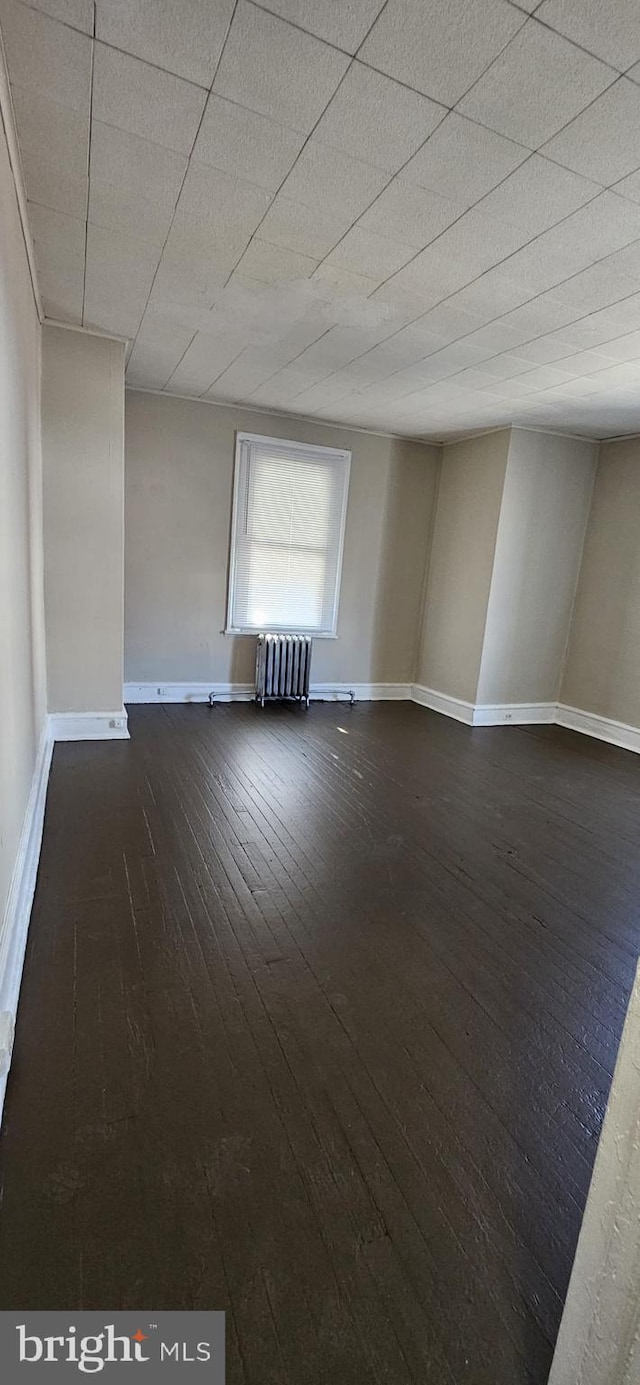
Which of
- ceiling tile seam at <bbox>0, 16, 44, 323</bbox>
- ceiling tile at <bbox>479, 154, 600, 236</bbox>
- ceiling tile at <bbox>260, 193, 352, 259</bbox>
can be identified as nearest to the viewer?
ceiling tile seam at <bbox>0, 16, 44, 323</bbox>

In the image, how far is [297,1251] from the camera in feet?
3.71

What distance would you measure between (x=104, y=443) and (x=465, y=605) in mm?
3521

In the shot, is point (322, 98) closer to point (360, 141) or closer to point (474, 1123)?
point (360, 141)

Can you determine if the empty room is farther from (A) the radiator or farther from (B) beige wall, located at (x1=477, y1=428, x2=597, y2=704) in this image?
(A) the radiator

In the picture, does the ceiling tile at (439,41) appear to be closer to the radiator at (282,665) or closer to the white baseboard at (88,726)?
the white baseboard at (88,726)

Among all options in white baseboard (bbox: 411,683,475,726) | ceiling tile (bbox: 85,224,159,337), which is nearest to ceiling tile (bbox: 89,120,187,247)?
ceiling tile (bbox: 85,224,159,337)

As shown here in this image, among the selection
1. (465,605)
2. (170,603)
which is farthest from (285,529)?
(465,605)

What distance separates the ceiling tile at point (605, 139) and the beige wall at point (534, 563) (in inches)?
130

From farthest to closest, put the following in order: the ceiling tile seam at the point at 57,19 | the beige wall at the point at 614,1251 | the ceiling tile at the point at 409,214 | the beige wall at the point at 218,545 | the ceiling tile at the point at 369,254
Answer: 1. the beige wall at the point at 218,545
2. the ceiling tile at the point at 369,254
3. the ceiling tile at the point at 409,214
4. the ceiling tile seam at the point at 57,19
5. the beige wall at the point at 614,1251

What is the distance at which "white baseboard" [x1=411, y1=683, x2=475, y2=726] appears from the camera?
220 inches

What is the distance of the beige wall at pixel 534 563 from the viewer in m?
5.17

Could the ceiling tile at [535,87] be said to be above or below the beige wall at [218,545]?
above

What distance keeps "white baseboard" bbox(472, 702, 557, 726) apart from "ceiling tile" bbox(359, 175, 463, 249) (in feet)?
12.9

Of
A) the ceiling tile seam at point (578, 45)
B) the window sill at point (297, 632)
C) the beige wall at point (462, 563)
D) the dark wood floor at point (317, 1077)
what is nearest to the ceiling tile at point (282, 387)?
the beige wall at point (462, 563)
